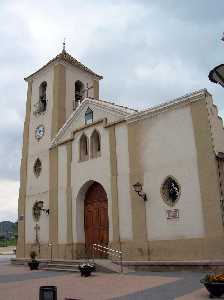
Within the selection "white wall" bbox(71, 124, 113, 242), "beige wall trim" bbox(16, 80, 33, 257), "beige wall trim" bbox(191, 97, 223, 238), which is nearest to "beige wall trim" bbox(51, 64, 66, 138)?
"white wall" bbox(71, 124, 113, 242)

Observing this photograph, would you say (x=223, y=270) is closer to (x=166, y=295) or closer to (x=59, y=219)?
(x=166, y=295)

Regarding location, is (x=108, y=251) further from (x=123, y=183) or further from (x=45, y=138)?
(x=45, y=138)

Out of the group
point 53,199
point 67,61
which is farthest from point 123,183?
point 67,61

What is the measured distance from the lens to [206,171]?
49.9 ft

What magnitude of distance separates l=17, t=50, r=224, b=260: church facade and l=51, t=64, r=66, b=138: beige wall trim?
0.07 m

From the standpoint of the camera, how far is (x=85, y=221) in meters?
20.7

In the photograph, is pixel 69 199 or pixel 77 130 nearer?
pixel 69 199

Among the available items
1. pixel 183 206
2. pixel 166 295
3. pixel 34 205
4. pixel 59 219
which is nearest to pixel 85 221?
pixel 59 219

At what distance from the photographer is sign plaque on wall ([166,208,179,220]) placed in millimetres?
15888

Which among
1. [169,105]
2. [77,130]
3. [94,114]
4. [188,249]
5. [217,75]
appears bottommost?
[188,249]

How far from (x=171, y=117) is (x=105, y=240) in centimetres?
738

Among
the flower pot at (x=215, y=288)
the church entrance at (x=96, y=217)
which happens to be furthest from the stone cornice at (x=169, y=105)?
the flower pot at (x=215, y=288)

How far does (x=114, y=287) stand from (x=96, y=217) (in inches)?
343

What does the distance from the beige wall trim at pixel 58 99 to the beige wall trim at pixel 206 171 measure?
10.1 metres
